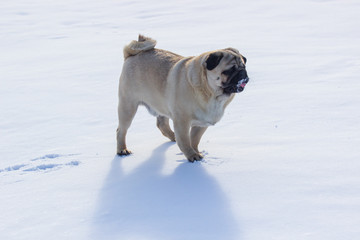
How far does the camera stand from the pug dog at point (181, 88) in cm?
404

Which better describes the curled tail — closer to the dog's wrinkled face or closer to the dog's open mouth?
the dog's wrinkled face

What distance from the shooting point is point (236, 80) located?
13.1 feet

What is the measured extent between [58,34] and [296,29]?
19.3ft

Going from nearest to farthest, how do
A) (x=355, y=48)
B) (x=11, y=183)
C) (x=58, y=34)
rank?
1. (x=11, y=183)
2. (x=355, y=48)
3. (x=58, y=34)

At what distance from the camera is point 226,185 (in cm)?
363

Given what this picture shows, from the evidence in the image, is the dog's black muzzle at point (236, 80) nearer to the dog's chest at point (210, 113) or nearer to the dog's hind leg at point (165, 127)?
the dog's chest at point (210, 113)

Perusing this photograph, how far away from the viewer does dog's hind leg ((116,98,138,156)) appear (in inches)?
186

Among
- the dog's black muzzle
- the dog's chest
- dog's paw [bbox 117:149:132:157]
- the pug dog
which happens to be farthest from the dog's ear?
dog's paw [bbox 117:149:132:157]

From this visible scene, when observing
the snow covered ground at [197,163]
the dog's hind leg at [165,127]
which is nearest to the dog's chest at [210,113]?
the snow covered ground at [197,163]

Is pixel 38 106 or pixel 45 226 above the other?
pixel 45 226

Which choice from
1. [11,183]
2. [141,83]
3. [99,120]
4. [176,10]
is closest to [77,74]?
[99,120]

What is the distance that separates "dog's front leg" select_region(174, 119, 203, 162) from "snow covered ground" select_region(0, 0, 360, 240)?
0.13m

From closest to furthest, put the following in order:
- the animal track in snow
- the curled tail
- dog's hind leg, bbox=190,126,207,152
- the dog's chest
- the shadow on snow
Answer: the shadow on snow
the dog's chest
the animal track in snow
dog's hind leg, bbox=190,126,207,152
the curled tail

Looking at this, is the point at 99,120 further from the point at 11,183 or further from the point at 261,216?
the point at 261,216
